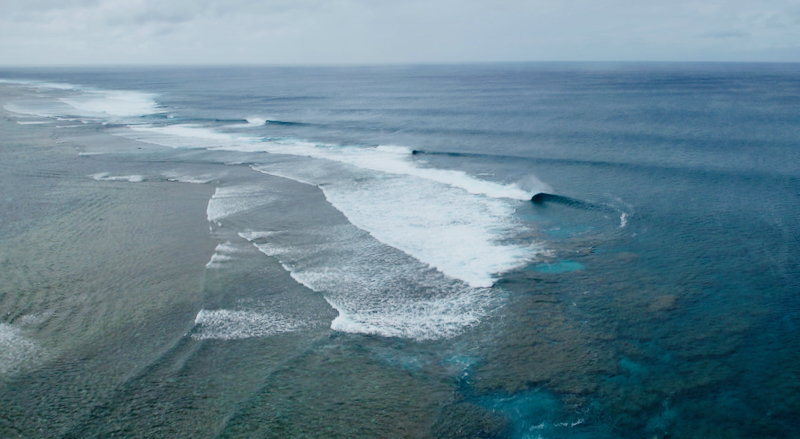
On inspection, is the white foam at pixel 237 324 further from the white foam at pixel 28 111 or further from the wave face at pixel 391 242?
the white foam at pixel 28 111

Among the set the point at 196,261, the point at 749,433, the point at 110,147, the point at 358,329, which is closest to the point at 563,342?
the point at 749,433

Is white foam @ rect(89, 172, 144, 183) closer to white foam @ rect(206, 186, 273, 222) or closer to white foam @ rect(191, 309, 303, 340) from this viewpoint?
white foam @ rect(206, 186, 273, 222)

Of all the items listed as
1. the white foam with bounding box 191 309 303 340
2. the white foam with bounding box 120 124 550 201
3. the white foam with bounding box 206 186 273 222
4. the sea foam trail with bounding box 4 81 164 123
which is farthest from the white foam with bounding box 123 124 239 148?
the white foam with bounding box 191 309 303 340

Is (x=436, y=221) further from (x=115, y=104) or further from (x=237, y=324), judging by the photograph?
(x=115, y=104)

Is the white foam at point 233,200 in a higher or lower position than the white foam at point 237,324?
higher

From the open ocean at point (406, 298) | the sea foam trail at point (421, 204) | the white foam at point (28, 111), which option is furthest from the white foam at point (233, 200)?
the white foam at point (28, 111)

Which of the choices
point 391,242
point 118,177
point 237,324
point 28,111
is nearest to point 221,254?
point 237,324
